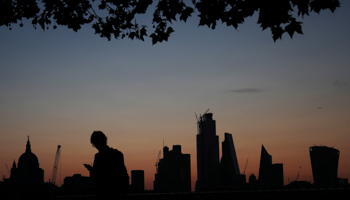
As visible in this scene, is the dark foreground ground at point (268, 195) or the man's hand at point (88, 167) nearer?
the man's hand at point (88, 167)

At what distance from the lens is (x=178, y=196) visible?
1598 cm

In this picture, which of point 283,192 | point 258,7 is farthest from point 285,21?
point 283,192

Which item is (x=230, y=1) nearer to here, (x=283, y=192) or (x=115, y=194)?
(x=115, y=194)

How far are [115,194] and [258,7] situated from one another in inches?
219

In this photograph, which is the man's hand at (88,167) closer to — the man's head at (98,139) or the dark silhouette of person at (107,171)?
the dark silhouette of person at (107,171)

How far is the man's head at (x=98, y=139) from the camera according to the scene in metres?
10.2

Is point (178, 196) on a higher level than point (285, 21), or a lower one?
lower

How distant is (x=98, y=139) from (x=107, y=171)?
0.75 m

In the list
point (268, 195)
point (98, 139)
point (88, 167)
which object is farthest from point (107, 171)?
point (268, 195)

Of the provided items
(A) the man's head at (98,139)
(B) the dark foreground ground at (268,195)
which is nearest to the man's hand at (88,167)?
(A) the man's head at (98,139)

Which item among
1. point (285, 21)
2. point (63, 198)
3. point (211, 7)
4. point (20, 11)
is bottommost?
point (63, 198)

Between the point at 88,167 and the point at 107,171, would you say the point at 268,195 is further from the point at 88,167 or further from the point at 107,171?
the point at 88,167

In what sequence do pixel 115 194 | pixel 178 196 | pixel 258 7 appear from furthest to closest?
pixel 178 196 → pixel 258 7 → pixel 115 194

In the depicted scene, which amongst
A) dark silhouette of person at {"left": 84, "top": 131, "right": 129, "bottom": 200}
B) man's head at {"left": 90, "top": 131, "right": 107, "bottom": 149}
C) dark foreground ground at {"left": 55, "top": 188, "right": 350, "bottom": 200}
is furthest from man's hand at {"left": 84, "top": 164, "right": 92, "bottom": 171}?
dark foreground ground at {"left": 55, "top": 188, "right": 350, "bottom": 200}
